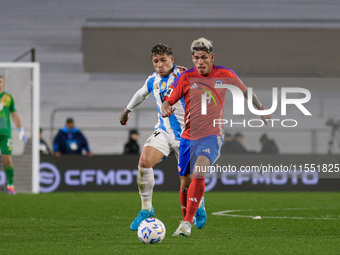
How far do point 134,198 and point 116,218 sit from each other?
4.82 m

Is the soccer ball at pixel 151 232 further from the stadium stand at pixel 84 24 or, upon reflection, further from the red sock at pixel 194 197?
the stadium stand at pixel 84 24

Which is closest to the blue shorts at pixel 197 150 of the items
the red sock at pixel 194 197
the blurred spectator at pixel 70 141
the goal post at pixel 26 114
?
the red sock at pixel 194 197

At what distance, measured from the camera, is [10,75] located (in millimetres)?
16938

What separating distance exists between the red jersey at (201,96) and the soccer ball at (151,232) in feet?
3.80

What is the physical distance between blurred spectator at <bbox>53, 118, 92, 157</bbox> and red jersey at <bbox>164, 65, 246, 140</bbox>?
10931mm

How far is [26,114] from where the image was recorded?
17.1 metres

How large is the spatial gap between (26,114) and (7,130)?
1.29 m

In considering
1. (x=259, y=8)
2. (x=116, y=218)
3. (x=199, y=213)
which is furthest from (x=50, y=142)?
(x=199, y=213)

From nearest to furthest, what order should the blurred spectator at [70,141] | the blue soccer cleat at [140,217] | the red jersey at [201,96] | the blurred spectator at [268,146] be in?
the red jersey at [201,96] → the blue soccer cleat at [140,217] → the blurred spectator at [70,141] → the blurred spectator at [268,146]

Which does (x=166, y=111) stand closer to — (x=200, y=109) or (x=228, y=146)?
(x=200, y=109)

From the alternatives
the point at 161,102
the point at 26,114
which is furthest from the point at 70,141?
the point at 161,102

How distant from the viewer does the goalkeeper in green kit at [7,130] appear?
51.7 ft

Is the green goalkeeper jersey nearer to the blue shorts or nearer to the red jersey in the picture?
the blue shorts

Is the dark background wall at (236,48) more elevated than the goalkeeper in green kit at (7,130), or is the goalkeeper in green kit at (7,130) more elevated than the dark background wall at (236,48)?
the dark background wall at (236,48)
